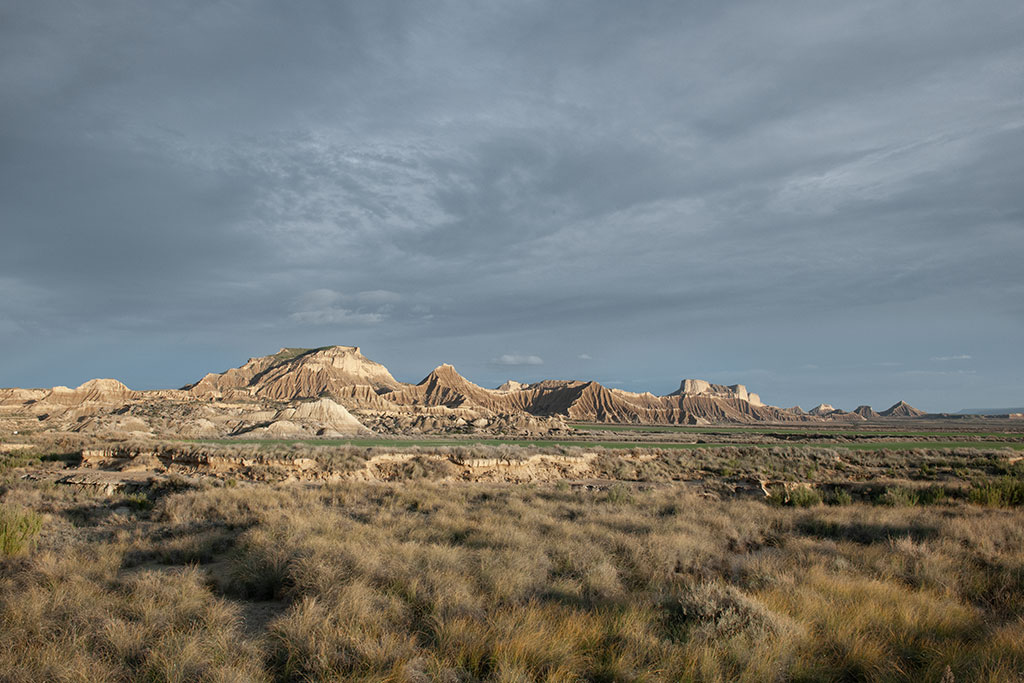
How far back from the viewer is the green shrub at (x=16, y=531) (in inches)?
365

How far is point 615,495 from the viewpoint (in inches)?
707

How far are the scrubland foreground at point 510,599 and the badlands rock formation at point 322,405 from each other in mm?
56099

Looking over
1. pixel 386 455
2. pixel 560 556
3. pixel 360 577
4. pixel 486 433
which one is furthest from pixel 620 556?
pixel 486 433

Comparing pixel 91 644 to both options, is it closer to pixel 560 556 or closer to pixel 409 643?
pixel 409 643

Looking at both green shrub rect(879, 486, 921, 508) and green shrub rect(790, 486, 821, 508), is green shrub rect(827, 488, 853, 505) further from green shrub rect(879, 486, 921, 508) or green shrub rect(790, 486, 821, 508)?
green shrub rect(879, 486, 921, 508)

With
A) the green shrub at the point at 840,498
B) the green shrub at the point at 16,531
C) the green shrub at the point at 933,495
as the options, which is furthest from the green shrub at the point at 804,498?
the green shrub at the point at 16,531

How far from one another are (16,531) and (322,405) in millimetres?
73558

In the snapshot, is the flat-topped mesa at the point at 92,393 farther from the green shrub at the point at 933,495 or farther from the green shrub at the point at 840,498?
the green shrub at the point at 933,495

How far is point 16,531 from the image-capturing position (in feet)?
32.1

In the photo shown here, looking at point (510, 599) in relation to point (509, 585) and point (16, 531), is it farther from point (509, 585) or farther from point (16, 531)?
point (16, 531)

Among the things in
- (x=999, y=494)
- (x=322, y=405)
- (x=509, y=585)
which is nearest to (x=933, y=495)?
(x=999, y=494)

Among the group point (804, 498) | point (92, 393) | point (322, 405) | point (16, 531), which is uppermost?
point (92, 393)

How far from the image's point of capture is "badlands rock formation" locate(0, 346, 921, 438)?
7094cm

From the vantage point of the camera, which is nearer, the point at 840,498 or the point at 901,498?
the point at 901,498
